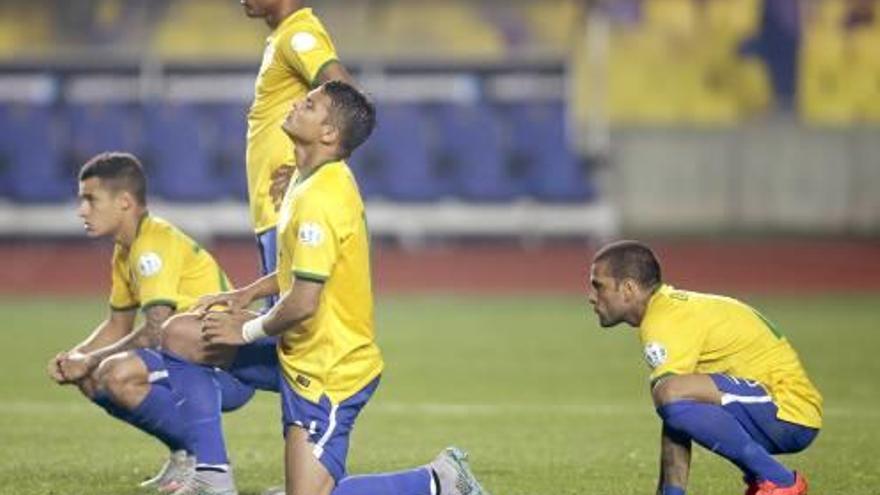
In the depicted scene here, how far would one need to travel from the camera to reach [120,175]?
327 inches

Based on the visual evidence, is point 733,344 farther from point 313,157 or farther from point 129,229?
point 129,229

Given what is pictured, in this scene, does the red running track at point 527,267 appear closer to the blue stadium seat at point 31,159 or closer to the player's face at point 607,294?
the blue stadium seat at point 31,159

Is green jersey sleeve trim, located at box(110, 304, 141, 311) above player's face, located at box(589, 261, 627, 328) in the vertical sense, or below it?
below

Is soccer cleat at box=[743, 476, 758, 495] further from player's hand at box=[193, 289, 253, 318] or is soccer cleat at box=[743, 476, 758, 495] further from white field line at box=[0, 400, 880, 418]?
white field line at box=[0, 400, 880, 418]

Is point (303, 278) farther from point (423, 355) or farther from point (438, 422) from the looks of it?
point (423, 355)

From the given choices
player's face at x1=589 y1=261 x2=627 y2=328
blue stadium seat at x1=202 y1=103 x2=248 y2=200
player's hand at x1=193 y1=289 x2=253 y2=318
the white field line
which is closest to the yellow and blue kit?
player's hand at x1=193 y1=289 x2=253 y2=318

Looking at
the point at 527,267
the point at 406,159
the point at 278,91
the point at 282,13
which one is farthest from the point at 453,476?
the point at 406,159

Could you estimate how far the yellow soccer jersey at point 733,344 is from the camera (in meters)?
7.37

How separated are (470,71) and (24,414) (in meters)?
15.7

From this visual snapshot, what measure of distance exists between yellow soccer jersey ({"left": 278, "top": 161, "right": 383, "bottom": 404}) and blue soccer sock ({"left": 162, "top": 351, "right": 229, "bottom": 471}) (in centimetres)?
83

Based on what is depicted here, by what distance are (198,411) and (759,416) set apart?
222 cm

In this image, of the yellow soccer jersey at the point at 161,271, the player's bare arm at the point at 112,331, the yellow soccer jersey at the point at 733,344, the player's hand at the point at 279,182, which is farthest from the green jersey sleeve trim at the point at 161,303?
the yellow soccer jersey at the point at 733,344

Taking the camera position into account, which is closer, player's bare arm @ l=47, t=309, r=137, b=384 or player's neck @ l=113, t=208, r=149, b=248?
player's neck @ l=113, t=208, r=149, b=248

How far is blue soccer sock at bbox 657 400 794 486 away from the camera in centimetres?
724
